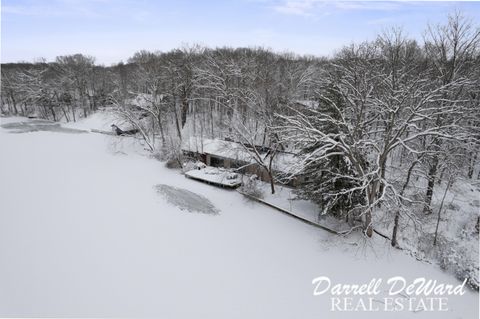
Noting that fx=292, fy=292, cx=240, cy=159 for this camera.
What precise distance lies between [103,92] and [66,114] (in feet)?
24.2

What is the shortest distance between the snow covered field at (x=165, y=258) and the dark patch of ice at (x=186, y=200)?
36cm

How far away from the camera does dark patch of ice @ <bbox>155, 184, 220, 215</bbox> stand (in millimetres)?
18266

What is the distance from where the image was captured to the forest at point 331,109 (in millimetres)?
13516

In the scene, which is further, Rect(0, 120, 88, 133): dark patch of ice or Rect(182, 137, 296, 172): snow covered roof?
Rect(0, 120, 88, 133): dark patch of ice

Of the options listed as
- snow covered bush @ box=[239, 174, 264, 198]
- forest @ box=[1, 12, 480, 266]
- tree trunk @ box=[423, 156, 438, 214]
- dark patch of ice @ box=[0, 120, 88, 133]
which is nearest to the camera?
forest @ box=[1, 12, 480, 266]

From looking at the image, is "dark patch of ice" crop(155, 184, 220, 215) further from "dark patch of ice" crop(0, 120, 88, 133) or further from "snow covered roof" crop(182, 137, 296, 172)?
"dark patch of ice" crop(0, 120, 88, 133)

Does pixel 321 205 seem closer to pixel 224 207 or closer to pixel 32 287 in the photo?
pixel 224 207

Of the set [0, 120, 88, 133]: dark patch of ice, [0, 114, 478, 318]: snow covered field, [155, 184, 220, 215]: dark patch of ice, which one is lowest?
[0, 114, 478, 318]: snow covered field

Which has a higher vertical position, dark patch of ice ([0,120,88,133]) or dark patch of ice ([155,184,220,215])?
dark patch of ice ([0,120,88,133])

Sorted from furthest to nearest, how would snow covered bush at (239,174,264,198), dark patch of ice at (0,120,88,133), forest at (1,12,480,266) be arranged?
dark patch of ice at (0,120,88,133) < snow covered bush at (239,174,264,198) < forest at (1,12,480,266)

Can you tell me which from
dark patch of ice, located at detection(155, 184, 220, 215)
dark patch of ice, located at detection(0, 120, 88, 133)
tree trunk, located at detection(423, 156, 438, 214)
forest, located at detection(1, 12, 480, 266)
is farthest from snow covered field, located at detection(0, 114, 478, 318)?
dark patch of ice, located at detection(0, 120, 88, 133)

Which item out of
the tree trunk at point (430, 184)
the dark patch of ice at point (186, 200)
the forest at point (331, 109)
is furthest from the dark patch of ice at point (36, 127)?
the tree trunk at point (430, 184)

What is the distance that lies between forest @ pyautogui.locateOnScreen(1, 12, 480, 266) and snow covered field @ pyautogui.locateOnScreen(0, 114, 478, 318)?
244 centimetres

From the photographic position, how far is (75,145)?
32.8 metres
